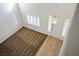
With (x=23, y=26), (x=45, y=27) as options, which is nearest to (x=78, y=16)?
(x=45, y=27)

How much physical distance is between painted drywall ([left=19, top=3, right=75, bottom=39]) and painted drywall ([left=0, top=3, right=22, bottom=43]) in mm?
286

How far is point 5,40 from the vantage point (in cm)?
282

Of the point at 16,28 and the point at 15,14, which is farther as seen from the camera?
the point at 16,28

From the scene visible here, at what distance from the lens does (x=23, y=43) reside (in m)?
2.71

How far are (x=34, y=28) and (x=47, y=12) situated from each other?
3.18 ft

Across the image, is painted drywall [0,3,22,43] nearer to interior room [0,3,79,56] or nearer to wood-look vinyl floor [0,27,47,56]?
interior room [0,3,79,56]

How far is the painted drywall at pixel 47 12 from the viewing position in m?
2.23

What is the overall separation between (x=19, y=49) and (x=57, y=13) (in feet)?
5.19

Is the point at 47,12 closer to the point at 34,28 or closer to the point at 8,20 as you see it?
the point at 34,28

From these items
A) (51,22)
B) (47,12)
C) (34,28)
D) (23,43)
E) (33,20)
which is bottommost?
(23,43)

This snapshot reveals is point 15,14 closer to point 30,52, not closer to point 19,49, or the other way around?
point 19,49

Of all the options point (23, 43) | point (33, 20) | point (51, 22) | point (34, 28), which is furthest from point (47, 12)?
Result: point (23, 43)

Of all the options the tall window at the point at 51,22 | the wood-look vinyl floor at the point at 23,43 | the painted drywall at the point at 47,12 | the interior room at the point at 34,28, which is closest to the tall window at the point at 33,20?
the interior room at the point at 34,28

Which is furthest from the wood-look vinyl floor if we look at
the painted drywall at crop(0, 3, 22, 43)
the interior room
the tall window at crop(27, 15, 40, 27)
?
the tall window at crop(27, 15, 40, 27)
